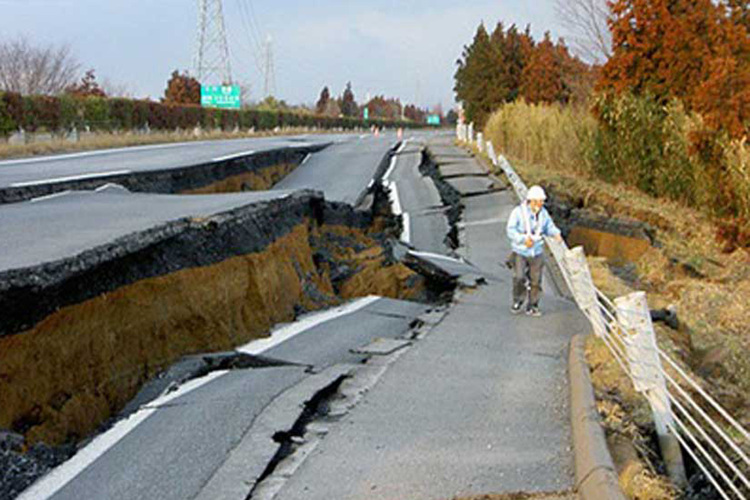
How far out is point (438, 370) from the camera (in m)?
6.92

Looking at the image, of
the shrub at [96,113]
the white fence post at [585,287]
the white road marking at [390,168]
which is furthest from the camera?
the shrub at [96,113]

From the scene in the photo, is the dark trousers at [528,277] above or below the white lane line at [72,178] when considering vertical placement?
below

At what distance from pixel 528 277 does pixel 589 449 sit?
196 inches

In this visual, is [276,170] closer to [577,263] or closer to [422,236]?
[422,236]

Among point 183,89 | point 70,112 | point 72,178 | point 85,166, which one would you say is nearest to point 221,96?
point 183,89

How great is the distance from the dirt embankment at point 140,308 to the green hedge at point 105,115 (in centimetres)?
1970

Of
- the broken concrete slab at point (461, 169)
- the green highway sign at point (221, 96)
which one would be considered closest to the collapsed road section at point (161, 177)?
the broken concrete slab at point (461, 169)

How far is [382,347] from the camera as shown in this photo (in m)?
7.68

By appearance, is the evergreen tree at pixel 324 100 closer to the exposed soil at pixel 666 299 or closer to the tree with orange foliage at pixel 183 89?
the tree with orange foliage at pixel 183 89

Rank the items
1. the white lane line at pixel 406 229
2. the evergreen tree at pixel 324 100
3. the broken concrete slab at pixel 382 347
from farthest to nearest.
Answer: the evergreen tree at pixel 324 100, the white lane line at pixel 406 229, the broken concrete slab at pixel 382 347

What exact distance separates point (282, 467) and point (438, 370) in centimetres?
236

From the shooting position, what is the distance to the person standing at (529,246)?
9.45m

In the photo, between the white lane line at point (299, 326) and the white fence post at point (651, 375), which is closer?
the white fence post at point (651, 375)

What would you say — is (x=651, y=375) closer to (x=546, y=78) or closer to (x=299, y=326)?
(x=299, y=326)
